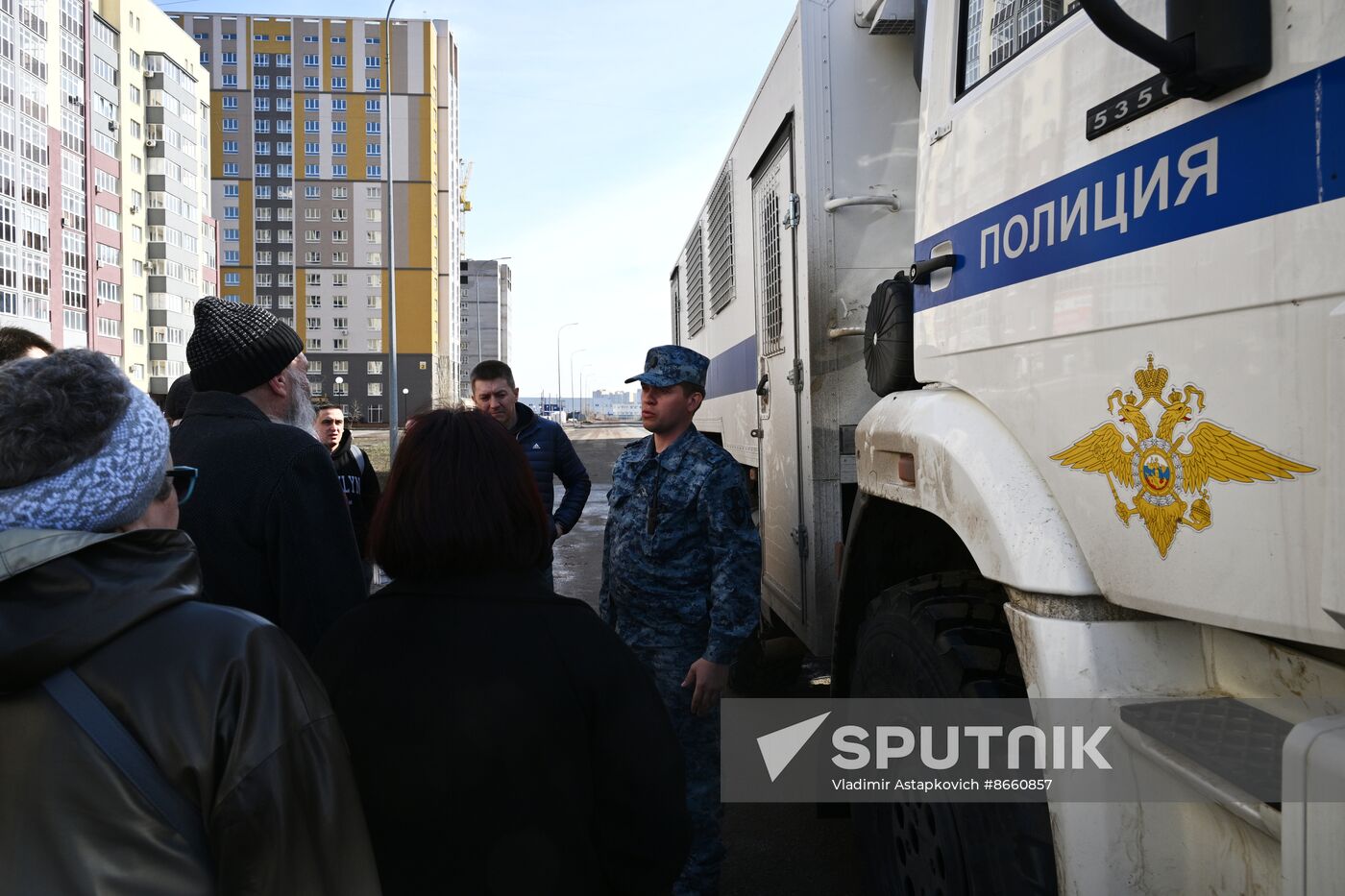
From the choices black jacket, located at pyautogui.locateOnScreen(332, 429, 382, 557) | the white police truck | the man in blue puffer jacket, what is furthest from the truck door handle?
black jacket, located at pyautogui.locateOnScreen(332, 429, 382, 557)

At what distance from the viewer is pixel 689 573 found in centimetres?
344

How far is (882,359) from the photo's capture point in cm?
300

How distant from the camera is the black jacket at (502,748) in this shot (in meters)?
1.67

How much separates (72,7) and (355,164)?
40.5 m

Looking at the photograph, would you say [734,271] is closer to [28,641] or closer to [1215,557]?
[1215,557]

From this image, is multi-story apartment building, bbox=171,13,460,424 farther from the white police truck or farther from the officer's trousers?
the white police truck

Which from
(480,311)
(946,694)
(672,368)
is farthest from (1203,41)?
(480,311)

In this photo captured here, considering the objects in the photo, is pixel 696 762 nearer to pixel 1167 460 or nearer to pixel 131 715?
pixel 1167 460

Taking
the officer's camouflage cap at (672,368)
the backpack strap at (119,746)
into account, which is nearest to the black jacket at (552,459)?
the officer's camouflage cap at (672,368)

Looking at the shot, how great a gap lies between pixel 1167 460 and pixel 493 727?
125cm

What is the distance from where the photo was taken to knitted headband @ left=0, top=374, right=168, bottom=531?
122cm

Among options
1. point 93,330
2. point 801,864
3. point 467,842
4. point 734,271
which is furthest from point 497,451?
point 93,330

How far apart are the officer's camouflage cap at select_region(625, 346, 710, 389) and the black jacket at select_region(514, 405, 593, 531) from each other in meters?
1.78

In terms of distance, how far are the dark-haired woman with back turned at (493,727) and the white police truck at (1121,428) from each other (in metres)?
0.81
